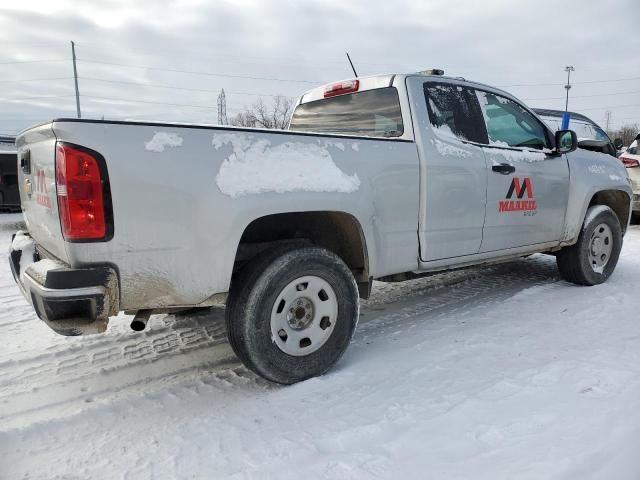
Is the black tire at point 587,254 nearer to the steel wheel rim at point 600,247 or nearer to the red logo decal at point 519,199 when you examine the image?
the steel wheel rim at point 600,247

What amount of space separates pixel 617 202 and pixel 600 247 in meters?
0.64

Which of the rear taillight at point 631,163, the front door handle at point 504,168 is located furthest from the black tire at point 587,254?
the rear taillight at point 631,163

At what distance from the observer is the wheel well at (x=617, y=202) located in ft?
17.3

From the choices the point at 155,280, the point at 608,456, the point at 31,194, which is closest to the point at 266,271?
the point at 155,280

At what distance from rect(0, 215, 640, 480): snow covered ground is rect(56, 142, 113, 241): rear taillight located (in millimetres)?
1043

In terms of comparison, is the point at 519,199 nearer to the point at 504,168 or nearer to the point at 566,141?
the point at 504,168

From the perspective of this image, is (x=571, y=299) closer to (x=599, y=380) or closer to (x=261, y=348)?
(x=599, y=380)

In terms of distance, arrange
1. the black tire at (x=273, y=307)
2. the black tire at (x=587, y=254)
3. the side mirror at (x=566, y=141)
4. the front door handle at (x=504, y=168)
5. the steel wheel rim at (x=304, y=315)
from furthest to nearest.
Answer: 1. the black tire at (x=587, y=254)
2. the side mirror at (x=566, y=141)
3. the front door handle at (x=504, y=168)
4. the steel wheel rim at (x=304, y=315)
5. the black tire at (x=273, y=307)

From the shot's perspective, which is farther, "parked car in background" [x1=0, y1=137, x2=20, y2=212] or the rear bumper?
"parked car in background" [x1=0, y1=137, x2=20, y2=212]

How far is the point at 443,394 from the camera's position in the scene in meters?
2.72

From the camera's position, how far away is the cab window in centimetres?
412

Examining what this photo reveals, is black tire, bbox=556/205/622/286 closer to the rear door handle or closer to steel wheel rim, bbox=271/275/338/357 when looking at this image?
steel wheel rim, bbox=271/275/338/357

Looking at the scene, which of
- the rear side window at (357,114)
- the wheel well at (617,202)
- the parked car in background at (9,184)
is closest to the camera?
the rear side window at (357,114)

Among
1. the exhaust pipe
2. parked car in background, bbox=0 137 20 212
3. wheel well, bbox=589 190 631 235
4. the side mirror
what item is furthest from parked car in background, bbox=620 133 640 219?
parked car in background, bbox=0 137 20 212
